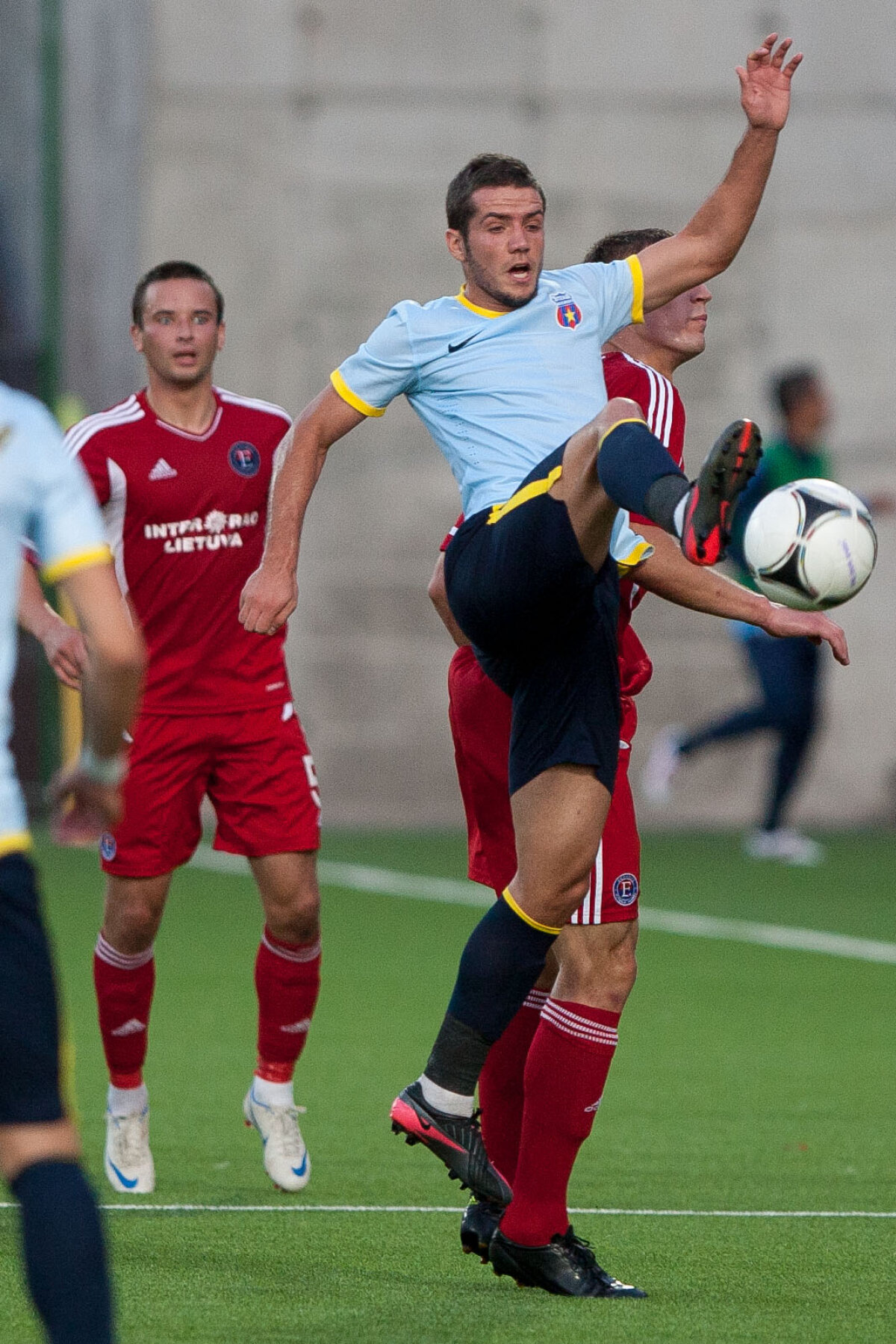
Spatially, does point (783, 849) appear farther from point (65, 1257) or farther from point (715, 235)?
point (65, 1257)

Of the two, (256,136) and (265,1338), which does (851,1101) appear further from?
(256,136)

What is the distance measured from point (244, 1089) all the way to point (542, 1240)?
2.41m

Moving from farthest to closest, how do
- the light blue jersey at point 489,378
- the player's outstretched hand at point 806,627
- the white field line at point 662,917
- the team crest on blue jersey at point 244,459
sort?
1. the white field line at point 662,917
2. the team crest on blue jersey at point 244,459
3. the light blue jersey at point 489,378
4. the player's outstretched hand at point 806,627

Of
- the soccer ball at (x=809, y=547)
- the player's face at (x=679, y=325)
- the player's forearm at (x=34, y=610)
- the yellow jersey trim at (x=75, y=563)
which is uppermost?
the player's face at (x=679, y=325)

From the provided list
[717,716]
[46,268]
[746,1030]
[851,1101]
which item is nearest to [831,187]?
[717,716]

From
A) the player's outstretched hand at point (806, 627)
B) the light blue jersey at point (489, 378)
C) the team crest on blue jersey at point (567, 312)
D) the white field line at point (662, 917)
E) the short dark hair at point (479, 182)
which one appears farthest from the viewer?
the white field line at point (662, 917)

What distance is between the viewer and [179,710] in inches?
219

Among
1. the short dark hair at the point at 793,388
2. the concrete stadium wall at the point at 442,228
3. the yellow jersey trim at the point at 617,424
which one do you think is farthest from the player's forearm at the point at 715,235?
the concrete stadium wall at the point at 442,228

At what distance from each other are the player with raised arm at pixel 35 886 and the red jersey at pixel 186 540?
2517mm

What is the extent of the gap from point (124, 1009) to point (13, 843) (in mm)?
2567

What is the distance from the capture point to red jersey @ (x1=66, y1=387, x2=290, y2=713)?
18.1 ft

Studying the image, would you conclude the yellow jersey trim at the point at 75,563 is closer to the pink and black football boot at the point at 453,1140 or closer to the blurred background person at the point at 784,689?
the pink and black football boot at the point at 453,1140

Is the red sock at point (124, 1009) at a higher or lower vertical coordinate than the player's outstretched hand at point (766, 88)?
lower

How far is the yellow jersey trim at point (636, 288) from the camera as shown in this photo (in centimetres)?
459
